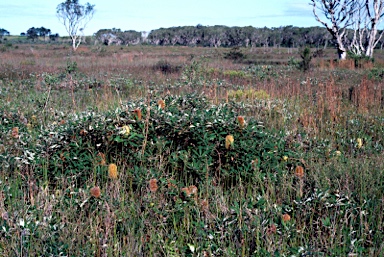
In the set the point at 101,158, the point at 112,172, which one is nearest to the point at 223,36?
the point at 101,158

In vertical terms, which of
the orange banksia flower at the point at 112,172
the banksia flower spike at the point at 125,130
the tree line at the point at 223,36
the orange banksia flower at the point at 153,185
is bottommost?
the orange banksia flower at the point at 153,185

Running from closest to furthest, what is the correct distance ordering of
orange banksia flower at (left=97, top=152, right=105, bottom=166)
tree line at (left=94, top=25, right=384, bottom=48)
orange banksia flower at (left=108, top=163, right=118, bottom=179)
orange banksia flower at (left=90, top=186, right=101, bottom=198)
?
1. orange banksia flower at (left=90, top=186, right=101, bottom=198)
2. orange banksia flower at (left=108, top=163, right=118, bottom=179)
3. orange banksia flower at (left=97, top=152, right=105, bottom=166)
4. tree line at (left=94, top=25, right=384, bottom=48)

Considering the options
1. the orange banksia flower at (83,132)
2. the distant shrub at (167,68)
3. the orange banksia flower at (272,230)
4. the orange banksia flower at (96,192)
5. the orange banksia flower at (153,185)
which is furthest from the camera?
the distant shrub at (167,68)

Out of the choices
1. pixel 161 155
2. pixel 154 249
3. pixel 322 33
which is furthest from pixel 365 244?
pixel 322 33

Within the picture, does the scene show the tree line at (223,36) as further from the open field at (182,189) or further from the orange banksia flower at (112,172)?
the orange banksia flower at (112,172)

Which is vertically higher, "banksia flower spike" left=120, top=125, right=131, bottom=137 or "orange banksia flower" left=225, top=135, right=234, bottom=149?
"banksia flower spike" left=120, top=125, right=131, bottom=137

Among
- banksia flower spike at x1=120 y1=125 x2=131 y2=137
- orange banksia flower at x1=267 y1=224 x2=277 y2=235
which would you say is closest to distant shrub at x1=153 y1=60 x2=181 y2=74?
banksia flower spike at x1=120 y1=125 x2=131 y2=137

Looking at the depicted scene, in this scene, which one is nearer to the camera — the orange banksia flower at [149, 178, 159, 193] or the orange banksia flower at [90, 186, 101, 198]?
the orange banksia flower at [90, 186, 101, 198]

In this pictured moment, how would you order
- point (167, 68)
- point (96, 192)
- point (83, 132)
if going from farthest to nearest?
point (167, 68)
point (83, 132)
point (96, 192)

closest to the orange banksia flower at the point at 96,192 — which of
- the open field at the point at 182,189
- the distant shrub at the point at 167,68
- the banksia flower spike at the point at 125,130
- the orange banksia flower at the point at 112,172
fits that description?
the open field at the point at 182,189

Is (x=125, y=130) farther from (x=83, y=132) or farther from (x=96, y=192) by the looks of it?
(x=96, y=192)

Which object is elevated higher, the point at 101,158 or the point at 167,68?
the point at 167,68

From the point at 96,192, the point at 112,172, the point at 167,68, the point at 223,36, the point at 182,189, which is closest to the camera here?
the point at 96,192

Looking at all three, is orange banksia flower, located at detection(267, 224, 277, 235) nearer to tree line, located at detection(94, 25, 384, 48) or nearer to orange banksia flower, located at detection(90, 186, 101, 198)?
orange banksia flower, located at detection(90, 186, 101, 198)
